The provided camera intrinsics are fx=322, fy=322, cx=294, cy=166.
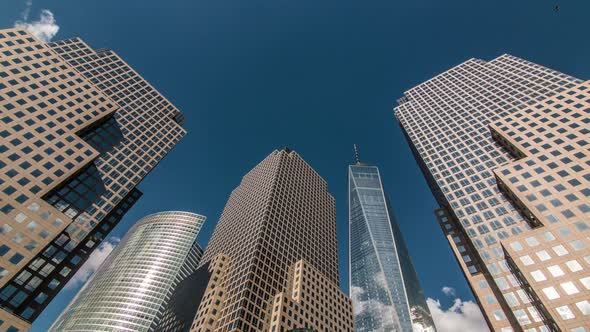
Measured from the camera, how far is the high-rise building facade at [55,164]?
60.1m

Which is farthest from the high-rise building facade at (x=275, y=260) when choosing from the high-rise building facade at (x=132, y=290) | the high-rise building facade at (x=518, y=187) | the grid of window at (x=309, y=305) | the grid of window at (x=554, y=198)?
the grid of window at (x=554, y=198)

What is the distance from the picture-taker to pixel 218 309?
94.8 meters

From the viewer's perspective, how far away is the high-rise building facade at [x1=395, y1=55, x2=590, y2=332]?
5466 centimetres

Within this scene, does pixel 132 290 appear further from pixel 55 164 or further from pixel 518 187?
pixel 518 187

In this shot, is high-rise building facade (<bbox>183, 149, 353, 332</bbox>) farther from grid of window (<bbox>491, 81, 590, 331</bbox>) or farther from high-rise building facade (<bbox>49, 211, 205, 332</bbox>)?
grid of window (<bbox>491, 81, 590, 331</bbox>)

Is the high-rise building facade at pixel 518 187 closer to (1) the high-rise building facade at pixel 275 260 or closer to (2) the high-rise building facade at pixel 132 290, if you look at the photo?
(1) the high-rise building facade at pixel 275 260

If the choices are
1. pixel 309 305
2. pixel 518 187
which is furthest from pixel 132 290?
pixel 518 187

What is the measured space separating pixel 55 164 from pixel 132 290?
121480mm

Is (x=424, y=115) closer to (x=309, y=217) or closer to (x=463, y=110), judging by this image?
(x=463, y=110)

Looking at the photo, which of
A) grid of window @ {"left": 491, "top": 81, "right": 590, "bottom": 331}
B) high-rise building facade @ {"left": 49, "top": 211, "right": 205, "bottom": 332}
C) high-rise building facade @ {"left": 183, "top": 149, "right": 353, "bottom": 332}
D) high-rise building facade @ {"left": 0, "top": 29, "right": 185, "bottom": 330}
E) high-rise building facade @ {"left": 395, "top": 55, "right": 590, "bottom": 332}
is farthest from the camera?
high-rise building facade @ {"left": 49, "top": 211, "right": 205, "bottom": 332}

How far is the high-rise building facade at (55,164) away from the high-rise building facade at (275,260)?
39.0m

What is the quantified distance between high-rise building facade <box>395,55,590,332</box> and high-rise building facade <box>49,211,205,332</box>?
474ft

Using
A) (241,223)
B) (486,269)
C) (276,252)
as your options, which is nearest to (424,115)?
(486,269)

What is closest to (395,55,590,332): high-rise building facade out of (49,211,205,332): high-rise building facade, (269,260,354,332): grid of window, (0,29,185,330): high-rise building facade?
(269,260,354,332): grid of window
